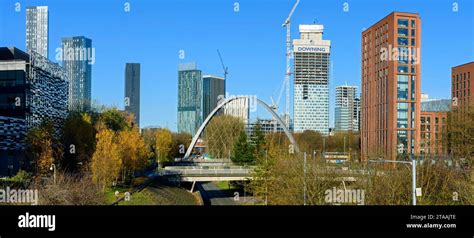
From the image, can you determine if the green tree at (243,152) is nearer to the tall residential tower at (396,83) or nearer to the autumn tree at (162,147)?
the autumn tree at (162,147)

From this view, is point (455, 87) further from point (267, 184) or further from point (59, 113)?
point (59, 113)

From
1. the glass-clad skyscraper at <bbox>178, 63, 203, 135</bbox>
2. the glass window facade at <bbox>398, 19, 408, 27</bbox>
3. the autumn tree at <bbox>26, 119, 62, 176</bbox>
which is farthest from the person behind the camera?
the glass-clad skyscraper at <bbox>178, 63, 203, 135</bbox>

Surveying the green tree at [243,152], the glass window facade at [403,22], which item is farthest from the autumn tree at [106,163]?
the glass window facade at [403,22]

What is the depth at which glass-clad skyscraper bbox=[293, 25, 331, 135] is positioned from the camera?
7394 cm

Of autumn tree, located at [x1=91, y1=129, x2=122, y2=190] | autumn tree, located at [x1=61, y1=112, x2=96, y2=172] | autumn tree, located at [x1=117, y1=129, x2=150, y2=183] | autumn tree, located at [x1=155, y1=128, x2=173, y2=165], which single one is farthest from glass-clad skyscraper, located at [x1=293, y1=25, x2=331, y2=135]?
autumn tree, located at [x1=91, y1=129, x2=122, y2=190]

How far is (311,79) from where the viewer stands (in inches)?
3447

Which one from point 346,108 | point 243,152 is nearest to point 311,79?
point 346,108

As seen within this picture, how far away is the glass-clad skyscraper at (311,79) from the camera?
243 feet

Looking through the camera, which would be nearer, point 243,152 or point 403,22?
point 243,152

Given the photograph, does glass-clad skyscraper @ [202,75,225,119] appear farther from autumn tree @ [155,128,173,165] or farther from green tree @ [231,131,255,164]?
green tree @ [231,131,255,164]

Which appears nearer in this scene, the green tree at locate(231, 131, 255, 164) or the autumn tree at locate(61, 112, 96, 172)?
the autumn tree at locate(61, 112, 96, 172)

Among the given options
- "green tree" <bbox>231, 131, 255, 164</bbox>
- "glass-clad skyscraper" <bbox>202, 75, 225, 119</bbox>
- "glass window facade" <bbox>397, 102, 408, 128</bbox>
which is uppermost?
"glass-clad skyscraper" <bbox>202, 75, 225, 119</bbox>

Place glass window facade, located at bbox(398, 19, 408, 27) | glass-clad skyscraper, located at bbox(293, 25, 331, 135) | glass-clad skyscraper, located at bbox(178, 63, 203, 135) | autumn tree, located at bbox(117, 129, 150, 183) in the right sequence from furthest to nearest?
glass-clad skyscraper, located at bbox(293, 25, 331, 135) < glass-clad skyscraper, located at bbox(178, 63, 203, 135) < glass window facade, located at bbox(398, 19, 408, 27) < autumn tree, located at bbox(117, 129, 150, 183)

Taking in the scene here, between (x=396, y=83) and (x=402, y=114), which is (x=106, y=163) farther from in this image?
(x=402, y=114)
